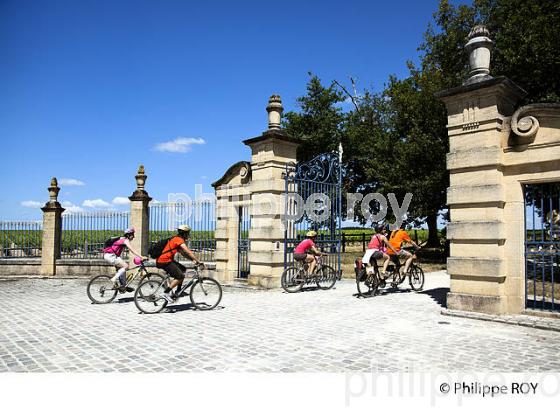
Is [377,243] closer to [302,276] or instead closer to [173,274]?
[302,276]

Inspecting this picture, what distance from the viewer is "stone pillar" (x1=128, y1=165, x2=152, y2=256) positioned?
17453 millimetres

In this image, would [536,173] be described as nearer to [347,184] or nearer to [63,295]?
[63,295]

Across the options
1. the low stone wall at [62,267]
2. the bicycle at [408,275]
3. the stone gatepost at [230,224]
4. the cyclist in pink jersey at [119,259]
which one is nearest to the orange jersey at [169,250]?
the cyclist in pink jersey at [119,259]

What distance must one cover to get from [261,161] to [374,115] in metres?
24.6

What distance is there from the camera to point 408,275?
12.9 metres

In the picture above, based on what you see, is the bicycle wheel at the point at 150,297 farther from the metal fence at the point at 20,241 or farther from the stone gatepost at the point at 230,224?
the metal fence at the point at 20,241

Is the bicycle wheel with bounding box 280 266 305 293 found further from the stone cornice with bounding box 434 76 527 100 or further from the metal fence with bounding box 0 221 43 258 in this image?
the metal fence with bounding box 0 221 43 258

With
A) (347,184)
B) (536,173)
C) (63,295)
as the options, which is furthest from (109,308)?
(347,184)

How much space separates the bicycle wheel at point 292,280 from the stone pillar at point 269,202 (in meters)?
0.57

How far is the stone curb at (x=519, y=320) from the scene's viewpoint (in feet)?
24.6

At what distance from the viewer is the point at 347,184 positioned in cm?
3528

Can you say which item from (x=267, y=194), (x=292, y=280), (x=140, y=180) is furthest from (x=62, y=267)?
(x=292, y=280)

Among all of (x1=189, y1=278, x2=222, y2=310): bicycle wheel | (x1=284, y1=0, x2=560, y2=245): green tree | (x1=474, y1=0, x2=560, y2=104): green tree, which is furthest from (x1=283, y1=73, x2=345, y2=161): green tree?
(x1=189, y1=278, x2=222, y2=310): bicycle wheel

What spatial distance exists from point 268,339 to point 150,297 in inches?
133
